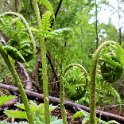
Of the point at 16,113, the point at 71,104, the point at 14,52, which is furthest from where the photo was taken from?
the point at 71,104

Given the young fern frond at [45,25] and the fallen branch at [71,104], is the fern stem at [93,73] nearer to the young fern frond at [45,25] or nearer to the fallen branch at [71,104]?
the young fern frond at [45,25]

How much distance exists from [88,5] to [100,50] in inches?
204

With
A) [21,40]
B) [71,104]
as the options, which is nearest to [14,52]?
[21,40]

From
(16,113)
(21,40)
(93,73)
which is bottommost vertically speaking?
(16,113)

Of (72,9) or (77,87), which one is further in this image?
(72,9)

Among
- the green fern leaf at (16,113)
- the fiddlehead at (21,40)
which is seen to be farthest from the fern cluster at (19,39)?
the green fern leaf at (16,113)

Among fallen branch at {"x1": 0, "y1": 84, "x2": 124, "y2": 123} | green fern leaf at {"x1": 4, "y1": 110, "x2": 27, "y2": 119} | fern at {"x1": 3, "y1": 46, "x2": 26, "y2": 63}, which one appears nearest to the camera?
fern at {"x1": 3, "y1": 46, "x2": 26, "y2": 63}

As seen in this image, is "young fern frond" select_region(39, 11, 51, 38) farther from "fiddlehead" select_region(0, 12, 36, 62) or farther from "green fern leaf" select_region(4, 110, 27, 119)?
"green fern leaf" select_region(4, 110, 27, 119)

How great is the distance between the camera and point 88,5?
611 centimetres

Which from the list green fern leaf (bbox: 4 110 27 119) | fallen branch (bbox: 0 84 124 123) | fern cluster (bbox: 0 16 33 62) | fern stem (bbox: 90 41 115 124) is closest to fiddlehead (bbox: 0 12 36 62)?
fern cluster (bbox: 0 16 33 62)

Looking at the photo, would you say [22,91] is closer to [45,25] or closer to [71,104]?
[45,25]

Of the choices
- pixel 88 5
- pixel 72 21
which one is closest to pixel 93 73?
pixel 72 21

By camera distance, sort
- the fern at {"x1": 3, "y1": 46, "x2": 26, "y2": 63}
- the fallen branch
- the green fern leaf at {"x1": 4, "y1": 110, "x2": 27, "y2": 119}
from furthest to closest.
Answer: the fallen branch
the green fern leaf at {"x1": 4, "y1": 110, "x2": 27, "y2": 119}
the fern at {"x1": 3, "y1": 46, "x2": 26, "y2": 63}

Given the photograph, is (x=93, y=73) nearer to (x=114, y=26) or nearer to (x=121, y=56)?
(x=121, y=56)
